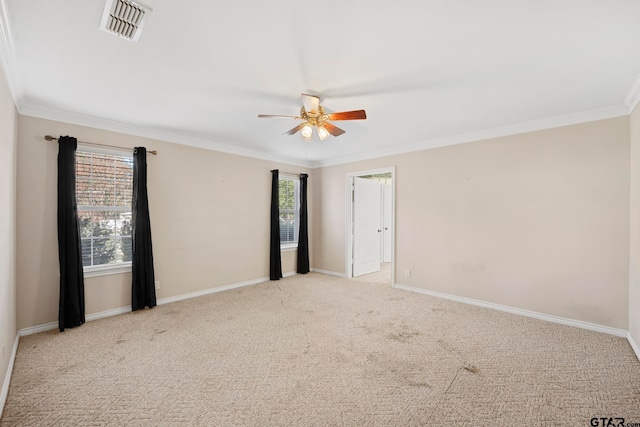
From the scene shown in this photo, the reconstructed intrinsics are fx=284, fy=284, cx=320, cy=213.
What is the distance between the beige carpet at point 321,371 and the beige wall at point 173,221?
0.46 metres

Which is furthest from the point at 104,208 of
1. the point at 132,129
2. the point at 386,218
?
the point at 386,218

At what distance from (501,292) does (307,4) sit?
4.02 metres

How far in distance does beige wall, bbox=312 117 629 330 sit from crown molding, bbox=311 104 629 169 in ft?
0.23

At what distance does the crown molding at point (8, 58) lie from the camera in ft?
5.41

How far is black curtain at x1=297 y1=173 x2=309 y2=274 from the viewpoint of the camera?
231 inches

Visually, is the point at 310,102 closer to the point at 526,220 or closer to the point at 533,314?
the point at 526,220

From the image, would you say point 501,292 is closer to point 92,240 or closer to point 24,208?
point 92,240

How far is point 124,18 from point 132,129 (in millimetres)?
2425

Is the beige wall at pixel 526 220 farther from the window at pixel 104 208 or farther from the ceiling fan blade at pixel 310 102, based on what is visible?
the window at pixel 104 208

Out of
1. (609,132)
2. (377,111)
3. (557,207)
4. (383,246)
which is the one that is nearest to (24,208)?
(377,111)

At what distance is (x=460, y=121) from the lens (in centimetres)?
354

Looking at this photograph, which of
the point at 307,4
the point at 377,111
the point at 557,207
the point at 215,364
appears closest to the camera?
the point at 307,4

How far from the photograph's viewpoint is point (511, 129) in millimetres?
3672

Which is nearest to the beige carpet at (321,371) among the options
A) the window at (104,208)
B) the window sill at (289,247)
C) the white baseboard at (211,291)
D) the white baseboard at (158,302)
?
the white baseboard at (158,302)
